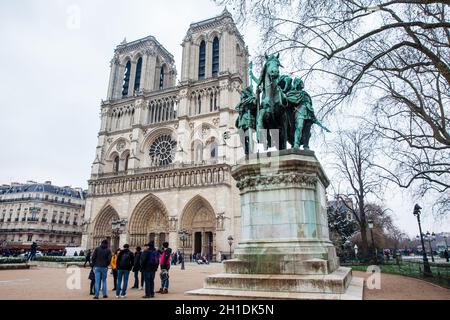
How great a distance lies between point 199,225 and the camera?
3372 cm

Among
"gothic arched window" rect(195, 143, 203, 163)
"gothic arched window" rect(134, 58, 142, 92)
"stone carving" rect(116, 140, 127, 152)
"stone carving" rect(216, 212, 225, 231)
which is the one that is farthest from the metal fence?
"gothic arched window" rect(134, 58, 142, 92)

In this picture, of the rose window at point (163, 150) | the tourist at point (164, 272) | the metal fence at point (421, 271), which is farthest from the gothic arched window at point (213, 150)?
the tourist at point (164, 272)

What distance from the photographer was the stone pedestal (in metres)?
5.32

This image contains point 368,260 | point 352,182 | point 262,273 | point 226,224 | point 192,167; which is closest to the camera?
point 262,273

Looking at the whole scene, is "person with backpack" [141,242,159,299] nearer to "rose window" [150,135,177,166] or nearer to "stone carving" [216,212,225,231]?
"stone carving" [216,212,225,231]

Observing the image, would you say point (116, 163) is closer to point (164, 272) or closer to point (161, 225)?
point (161, 225)

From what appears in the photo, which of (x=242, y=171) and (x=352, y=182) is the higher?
(x=352, y=182)

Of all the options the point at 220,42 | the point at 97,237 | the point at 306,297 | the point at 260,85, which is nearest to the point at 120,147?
the point at 97,237

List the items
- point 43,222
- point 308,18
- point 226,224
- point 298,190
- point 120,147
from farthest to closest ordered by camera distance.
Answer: point 43,222, point 120,147, point 226,224, point 308,18, point 298,190

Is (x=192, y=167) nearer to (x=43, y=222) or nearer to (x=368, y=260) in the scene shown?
(x=368, y=260)

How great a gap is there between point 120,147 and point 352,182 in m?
30.5

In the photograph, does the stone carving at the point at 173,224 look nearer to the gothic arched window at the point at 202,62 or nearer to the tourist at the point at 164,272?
the gothic arched window at the point at 202,62

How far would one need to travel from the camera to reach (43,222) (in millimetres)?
49281

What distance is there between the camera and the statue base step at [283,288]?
499 cm
